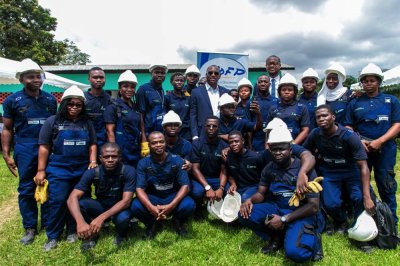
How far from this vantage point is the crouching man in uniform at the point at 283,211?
3.53 metres

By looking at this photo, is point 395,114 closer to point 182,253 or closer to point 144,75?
point 182,253

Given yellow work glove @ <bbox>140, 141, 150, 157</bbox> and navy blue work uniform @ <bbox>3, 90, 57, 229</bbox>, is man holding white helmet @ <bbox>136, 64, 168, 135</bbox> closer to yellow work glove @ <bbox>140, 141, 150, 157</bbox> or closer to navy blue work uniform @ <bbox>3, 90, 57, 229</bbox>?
yellow work glove @ <bbox>140, 141, 150, 157</bbox>

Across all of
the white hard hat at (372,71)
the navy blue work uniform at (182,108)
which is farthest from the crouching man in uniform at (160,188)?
the white hard hat at (372,71)

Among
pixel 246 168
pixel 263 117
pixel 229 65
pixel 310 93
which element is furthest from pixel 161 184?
pixel 229 65

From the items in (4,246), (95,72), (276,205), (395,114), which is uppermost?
(95,72)

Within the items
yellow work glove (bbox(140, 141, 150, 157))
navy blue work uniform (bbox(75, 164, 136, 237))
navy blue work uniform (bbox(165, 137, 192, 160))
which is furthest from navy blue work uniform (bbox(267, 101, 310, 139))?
navy blue work uniform (bbox(75, 164, 136, 237))

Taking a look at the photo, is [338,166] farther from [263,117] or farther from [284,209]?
[263,117]

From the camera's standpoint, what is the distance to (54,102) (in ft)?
15.9

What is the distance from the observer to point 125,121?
5066 mm

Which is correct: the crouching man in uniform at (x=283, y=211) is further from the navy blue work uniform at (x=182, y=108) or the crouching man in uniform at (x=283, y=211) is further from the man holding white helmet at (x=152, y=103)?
the man holding white helmet at (x=152, y=103)

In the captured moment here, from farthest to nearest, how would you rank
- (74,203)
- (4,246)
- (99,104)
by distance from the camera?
(99,104), (4,246), (74,203)

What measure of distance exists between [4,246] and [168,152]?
261cm

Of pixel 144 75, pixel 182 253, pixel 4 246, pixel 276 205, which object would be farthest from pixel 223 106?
pixel 144 75

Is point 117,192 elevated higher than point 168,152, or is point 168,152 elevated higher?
point 168,152
